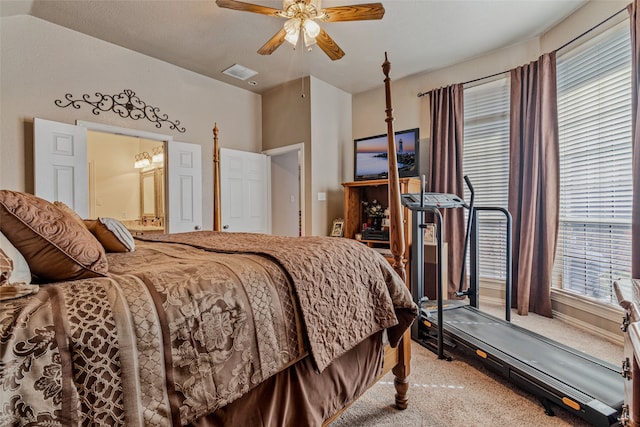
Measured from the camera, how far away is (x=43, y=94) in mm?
3023

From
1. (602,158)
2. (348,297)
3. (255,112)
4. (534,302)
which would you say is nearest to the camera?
(348,297)

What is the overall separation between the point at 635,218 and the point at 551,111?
147cm

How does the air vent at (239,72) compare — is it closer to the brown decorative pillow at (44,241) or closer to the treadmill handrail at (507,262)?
the treadmill handrail at (507,262)

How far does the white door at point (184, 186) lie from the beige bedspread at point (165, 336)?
9.46 ft

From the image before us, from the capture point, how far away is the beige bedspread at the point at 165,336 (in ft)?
1.98

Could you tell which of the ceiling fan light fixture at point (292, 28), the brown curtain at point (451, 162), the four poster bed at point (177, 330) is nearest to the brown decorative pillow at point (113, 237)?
the four poster bed at point (177, 330)

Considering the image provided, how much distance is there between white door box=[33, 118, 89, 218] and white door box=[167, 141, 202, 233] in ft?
2.93

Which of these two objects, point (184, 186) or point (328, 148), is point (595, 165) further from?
point (184, 186)

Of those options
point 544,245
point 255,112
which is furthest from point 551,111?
point 255,112

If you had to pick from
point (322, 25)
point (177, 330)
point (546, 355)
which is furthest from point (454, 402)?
point (322, 25)

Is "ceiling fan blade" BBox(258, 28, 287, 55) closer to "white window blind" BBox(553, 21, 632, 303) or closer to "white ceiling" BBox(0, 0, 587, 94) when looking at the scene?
"white ceiling" BBox(0, 0, 587, 94)

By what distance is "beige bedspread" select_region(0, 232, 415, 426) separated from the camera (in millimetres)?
605

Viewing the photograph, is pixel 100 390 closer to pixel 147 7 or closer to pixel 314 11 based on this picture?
pixel 314 11

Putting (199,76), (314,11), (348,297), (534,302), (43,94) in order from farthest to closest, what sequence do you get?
(199,76) → (534,302) → (43,94) → (314,11) → (348,297)
